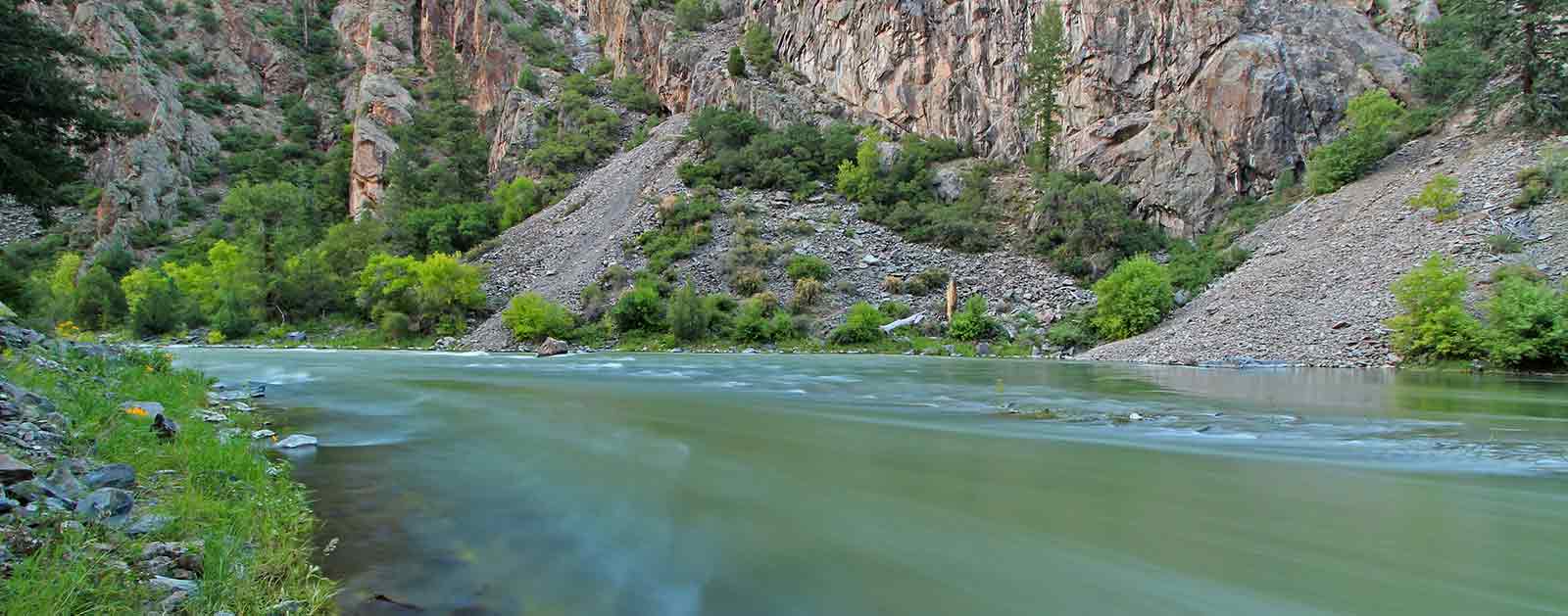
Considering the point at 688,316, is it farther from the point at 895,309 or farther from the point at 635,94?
the point at 635,94

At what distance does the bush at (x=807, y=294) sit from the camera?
4022cm

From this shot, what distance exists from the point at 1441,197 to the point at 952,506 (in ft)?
108

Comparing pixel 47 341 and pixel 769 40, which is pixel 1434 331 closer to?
pixel 47 341

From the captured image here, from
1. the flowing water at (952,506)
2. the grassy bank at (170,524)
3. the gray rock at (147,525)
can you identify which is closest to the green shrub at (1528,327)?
the flowing water at (952,506)

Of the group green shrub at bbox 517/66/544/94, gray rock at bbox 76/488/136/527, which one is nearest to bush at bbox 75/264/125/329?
green shrub at bbox 517/66/544/94

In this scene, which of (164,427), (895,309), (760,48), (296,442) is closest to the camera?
(164,427)

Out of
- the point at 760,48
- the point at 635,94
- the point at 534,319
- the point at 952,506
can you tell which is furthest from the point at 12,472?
the point at 635,94

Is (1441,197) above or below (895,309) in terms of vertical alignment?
above

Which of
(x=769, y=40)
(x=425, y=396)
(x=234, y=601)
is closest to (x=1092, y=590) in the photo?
(x=234, y=601)

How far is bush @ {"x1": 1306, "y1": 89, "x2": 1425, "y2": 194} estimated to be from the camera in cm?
3466

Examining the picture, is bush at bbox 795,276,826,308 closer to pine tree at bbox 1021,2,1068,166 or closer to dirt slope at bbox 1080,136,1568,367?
dirt slope at bbox 1080,136,1568,367

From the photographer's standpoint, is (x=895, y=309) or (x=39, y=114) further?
(x=895, y=309)

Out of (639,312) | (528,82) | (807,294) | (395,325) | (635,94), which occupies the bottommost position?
(395,325)

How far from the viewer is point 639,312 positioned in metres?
38.9
